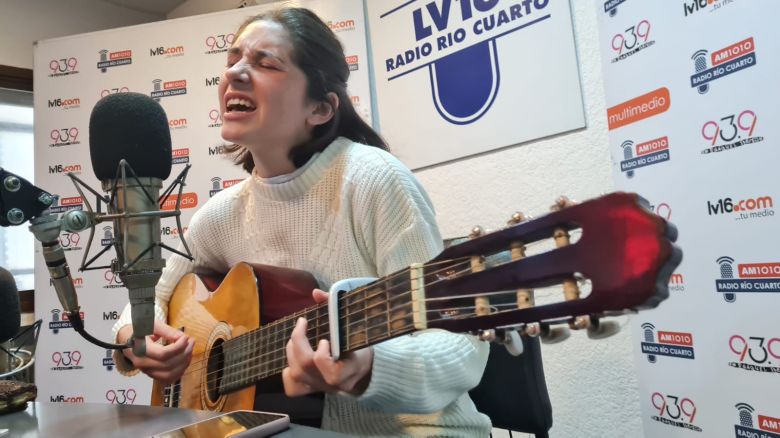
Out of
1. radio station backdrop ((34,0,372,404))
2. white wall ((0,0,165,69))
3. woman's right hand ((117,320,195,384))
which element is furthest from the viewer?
white wall ((0,0,165,69))

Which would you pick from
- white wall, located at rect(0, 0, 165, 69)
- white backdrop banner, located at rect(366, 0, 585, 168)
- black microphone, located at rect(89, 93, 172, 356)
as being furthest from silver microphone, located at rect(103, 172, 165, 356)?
white wall, located at rect(0, 0, 165, 69)

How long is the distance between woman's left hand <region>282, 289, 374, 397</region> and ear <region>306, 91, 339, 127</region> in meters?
0.55

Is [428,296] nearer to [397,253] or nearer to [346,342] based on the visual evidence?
[346,342]

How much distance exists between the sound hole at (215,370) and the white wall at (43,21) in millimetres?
3281

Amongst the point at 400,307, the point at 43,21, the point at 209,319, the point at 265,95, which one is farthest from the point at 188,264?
the point at 43,21

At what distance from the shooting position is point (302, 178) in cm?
118

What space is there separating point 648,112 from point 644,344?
69 centimetres

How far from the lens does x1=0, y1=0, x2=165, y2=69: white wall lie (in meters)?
3.41

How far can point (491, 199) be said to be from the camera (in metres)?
2.21

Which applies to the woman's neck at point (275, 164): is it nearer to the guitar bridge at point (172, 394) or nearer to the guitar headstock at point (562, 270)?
the guitar bridge at point (172, 394)

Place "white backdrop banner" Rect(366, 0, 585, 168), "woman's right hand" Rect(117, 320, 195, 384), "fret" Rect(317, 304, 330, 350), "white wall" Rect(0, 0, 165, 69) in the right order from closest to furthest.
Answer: "fret" Rect(317, 304, 330, 350)
"woman's right hand" Rect(117, 320, 195, 384)
"white backdrop banner" Rect(366, 0, 585, 168)
"white wall" Rect(0, 0, 165, 69)

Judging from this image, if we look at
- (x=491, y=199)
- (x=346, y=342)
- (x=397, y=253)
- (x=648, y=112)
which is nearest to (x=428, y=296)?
(x=346, y=342)

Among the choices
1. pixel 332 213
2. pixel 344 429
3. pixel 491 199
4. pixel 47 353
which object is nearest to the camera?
pixel 344 429

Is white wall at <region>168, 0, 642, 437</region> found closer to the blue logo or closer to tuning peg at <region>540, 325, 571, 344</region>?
the blue logo
